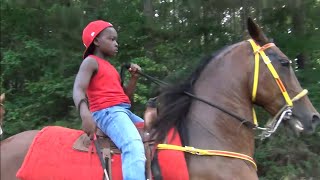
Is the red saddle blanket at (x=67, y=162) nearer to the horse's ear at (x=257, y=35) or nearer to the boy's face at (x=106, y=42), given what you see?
the boy's face at (x=106, y=42)

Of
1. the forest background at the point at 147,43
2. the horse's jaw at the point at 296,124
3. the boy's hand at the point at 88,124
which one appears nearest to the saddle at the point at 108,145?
the boy's hand at the point at 88,124

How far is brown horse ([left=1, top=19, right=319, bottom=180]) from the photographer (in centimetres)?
393

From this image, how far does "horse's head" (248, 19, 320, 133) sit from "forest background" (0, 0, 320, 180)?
4987 millimetres

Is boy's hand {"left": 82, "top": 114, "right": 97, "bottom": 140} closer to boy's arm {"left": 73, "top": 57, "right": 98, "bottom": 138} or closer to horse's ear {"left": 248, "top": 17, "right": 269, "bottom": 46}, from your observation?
boy's arm {"left": 73, "top": 57, "right": 98, "bottom": 138}

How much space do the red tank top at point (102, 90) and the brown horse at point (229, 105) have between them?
43 centimetres

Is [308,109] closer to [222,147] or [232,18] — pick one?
[222,147]

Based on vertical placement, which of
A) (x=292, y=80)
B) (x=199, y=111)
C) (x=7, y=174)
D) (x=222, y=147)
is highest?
(x=292, y=80)

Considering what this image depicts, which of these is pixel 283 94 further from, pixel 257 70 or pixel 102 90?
pixel 102 90

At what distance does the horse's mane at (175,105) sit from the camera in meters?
4.06

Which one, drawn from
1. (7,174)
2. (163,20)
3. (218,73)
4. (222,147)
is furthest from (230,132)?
(163,20)

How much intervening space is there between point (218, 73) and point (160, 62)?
627cm

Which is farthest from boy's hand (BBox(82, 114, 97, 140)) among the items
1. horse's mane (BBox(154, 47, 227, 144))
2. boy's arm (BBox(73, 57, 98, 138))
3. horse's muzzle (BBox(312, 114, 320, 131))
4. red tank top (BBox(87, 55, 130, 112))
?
horse's muzzle (BBox(312, 114, 320, 131))

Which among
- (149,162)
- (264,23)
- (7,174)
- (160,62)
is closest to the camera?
(149,162)

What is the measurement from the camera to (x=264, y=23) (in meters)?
9.69
